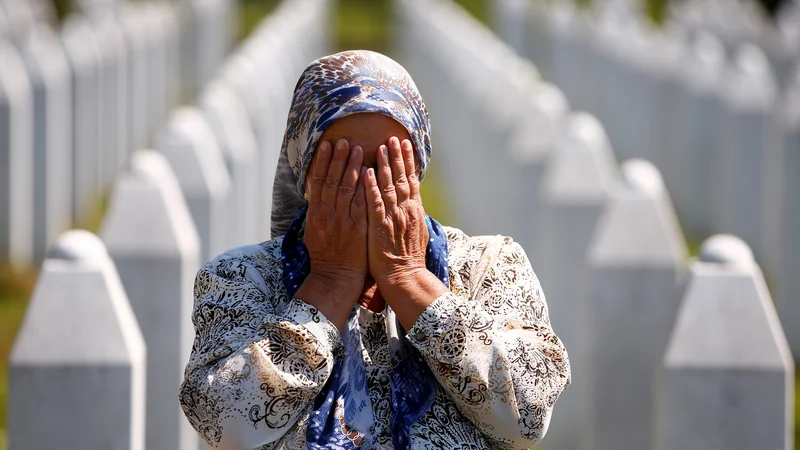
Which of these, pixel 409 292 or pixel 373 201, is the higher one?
pixel 373 201

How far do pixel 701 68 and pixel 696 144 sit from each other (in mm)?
870

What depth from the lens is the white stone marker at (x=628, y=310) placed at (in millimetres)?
5461

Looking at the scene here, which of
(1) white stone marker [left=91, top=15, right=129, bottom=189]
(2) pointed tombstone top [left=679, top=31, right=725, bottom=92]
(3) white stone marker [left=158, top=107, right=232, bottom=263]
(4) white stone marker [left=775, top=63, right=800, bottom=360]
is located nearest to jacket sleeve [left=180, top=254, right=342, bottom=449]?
(3) white stone marker [left=158, top=107, right=232, bottom=263]

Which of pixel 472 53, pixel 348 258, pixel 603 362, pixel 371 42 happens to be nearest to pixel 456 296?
pixel 348 258

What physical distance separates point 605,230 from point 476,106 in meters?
6.73

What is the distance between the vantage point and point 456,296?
3271 mm

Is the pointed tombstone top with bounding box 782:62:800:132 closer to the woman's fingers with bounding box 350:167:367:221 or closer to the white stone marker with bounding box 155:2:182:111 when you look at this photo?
the woman's fingers with bounding box 350:167:367:221

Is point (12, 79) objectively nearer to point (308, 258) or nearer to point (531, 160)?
point (531, 160)

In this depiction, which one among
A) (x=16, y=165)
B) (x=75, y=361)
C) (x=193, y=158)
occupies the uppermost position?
(x=75, y=361)


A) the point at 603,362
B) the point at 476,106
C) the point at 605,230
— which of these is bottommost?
the point at 476,106

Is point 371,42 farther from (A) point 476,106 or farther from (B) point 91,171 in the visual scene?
(A) point 476,106

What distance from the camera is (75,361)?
4.25 meters

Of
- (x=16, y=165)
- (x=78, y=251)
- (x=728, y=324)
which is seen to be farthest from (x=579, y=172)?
(x=16, y=165)

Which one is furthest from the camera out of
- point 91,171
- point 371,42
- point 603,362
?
point 371,42
